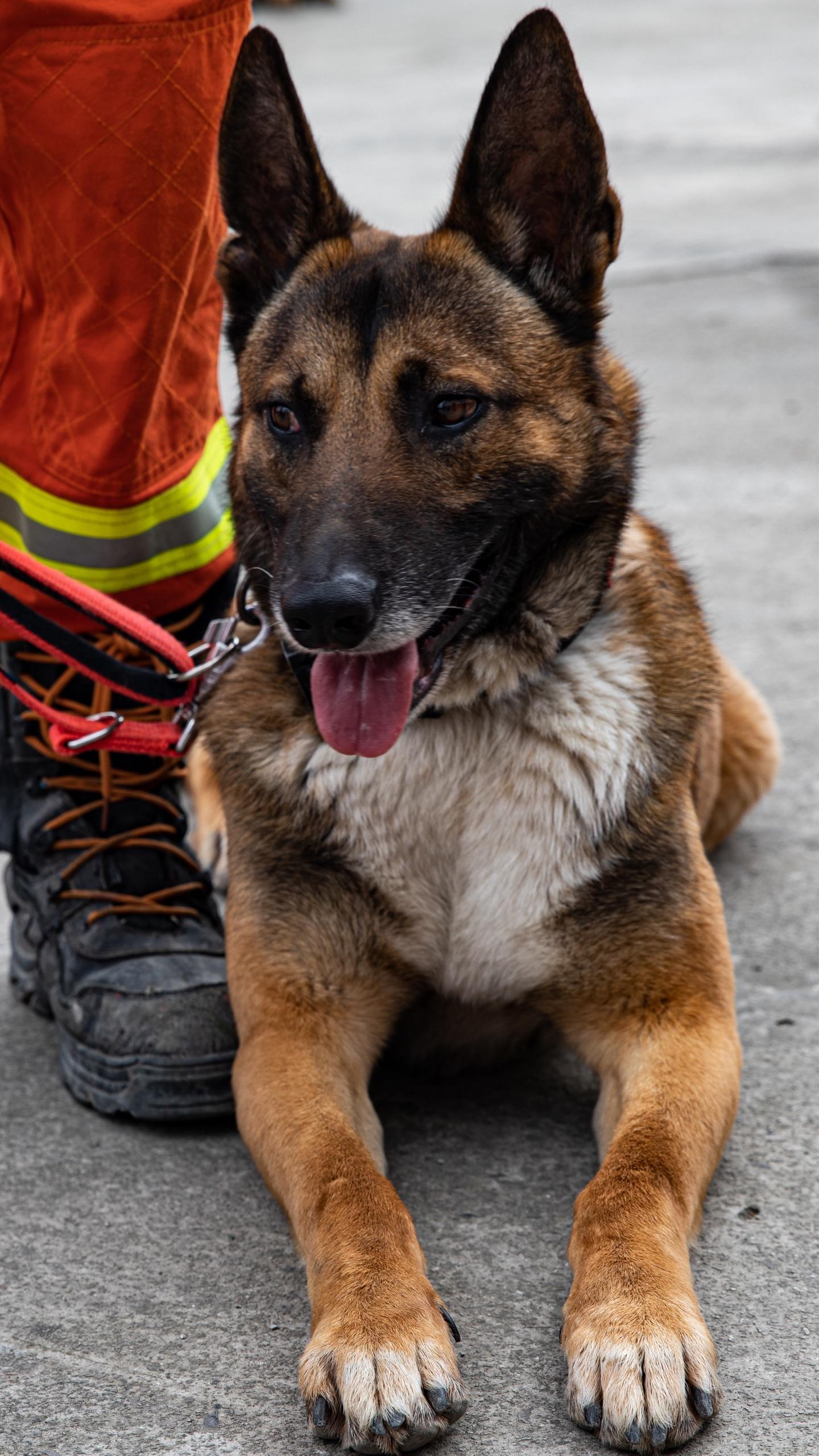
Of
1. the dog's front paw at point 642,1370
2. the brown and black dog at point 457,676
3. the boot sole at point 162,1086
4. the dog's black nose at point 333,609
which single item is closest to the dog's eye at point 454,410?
the brown and black dog at point 457,676

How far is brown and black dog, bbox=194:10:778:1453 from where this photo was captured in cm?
235

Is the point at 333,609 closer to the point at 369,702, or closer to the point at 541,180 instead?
the point at 369,702

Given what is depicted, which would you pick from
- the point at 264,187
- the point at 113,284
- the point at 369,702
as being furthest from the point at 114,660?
the point at 264,187

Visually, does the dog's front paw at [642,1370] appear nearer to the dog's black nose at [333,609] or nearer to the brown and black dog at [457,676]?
the brown and black dog at [457,676]

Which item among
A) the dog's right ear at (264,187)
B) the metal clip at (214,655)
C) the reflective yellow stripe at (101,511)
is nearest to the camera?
the dog's right ear at (264,187)

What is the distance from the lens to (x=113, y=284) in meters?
2.72

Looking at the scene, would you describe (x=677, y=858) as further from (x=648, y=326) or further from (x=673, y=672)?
(x=648, y=326)

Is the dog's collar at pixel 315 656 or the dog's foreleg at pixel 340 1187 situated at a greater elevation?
the dog's collar at pixel 315 656

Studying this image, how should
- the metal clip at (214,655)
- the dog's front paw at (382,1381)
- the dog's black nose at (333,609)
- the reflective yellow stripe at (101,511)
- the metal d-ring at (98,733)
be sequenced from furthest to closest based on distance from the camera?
the reflective yellow stripe at (101,511)
the metal clip at (214,655)
the metal d-ring at (98,733)
the dog's black nose at (333,609)
the dog's front paw at (382,1381)

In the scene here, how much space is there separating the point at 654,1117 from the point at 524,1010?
390 mm

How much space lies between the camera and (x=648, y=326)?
8.09 metres

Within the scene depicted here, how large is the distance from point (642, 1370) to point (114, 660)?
137cm

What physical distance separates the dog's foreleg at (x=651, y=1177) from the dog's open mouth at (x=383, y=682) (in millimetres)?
498

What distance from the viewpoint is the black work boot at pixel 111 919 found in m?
2.65
